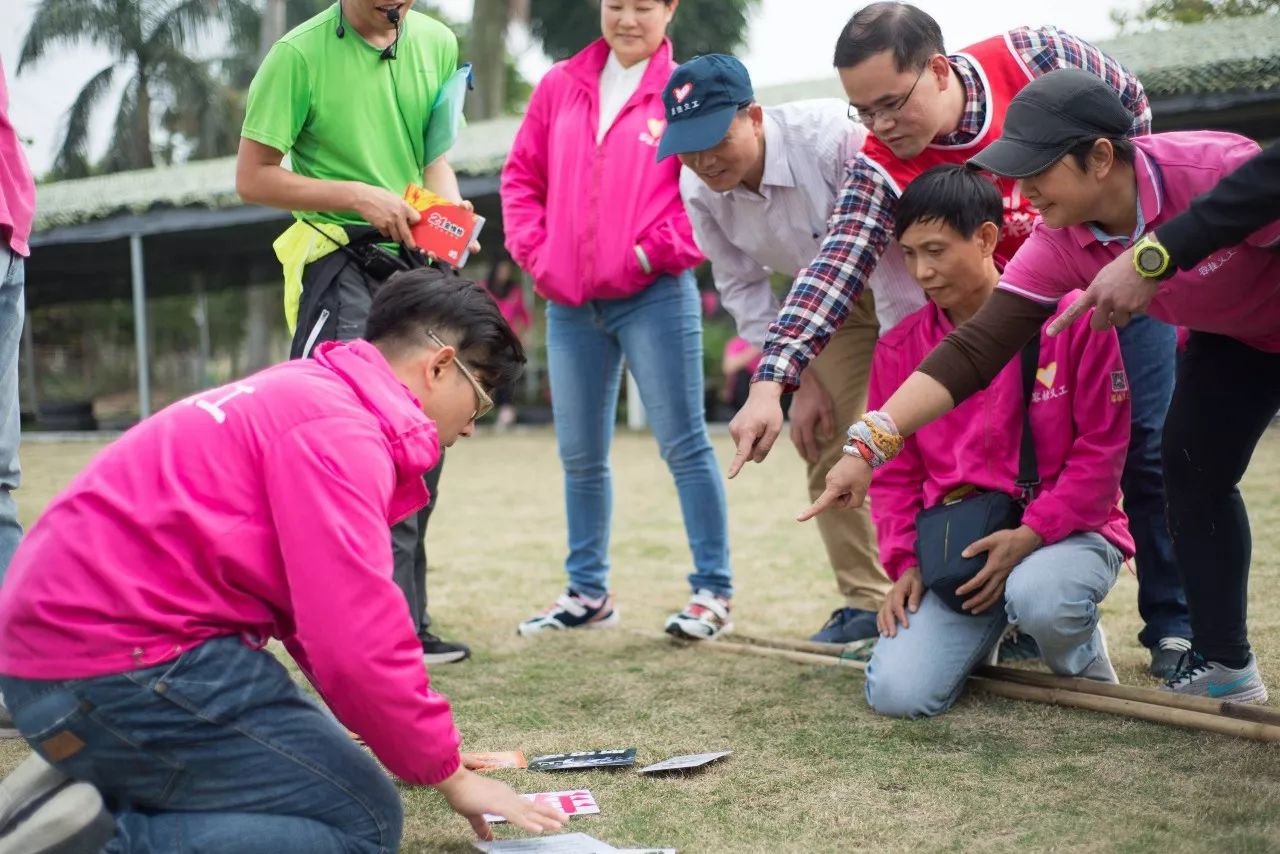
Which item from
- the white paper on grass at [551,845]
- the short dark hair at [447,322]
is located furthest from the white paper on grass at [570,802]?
the short dark hair at [447,322]

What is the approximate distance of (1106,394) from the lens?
2.88 m

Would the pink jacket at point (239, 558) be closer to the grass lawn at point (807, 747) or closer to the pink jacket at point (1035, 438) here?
the grass lawn at point (807, 747)

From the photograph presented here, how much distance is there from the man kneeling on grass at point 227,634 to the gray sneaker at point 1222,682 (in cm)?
160

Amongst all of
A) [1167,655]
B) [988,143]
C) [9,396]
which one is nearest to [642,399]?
[988,143]

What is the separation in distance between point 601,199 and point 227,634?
2.14 metres

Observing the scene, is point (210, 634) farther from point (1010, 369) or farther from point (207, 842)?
point (1010, 369)

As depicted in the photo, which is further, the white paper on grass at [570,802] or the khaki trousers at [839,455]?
the khaki trousers at [839,455]

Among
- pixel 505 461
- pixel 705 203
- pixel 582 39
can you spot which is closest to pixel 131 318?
pixel 582 39

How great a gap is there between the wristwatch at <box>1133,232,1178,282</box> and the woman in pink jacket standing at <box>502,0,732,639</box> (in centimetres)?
A: 168

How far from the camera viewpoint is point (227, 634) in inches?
74.3

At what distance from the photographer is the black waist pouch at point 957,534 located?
2.92 metres

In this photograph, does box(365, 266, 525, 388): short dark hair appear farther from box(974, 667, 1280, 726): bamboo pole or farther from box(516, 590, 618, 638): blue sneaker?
box(516, 590, 618, 638): blue sneaker

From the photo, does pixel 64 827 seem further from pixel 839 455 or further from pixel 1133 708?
pixel 839 455

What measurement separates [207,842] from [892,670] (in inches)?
61.9
